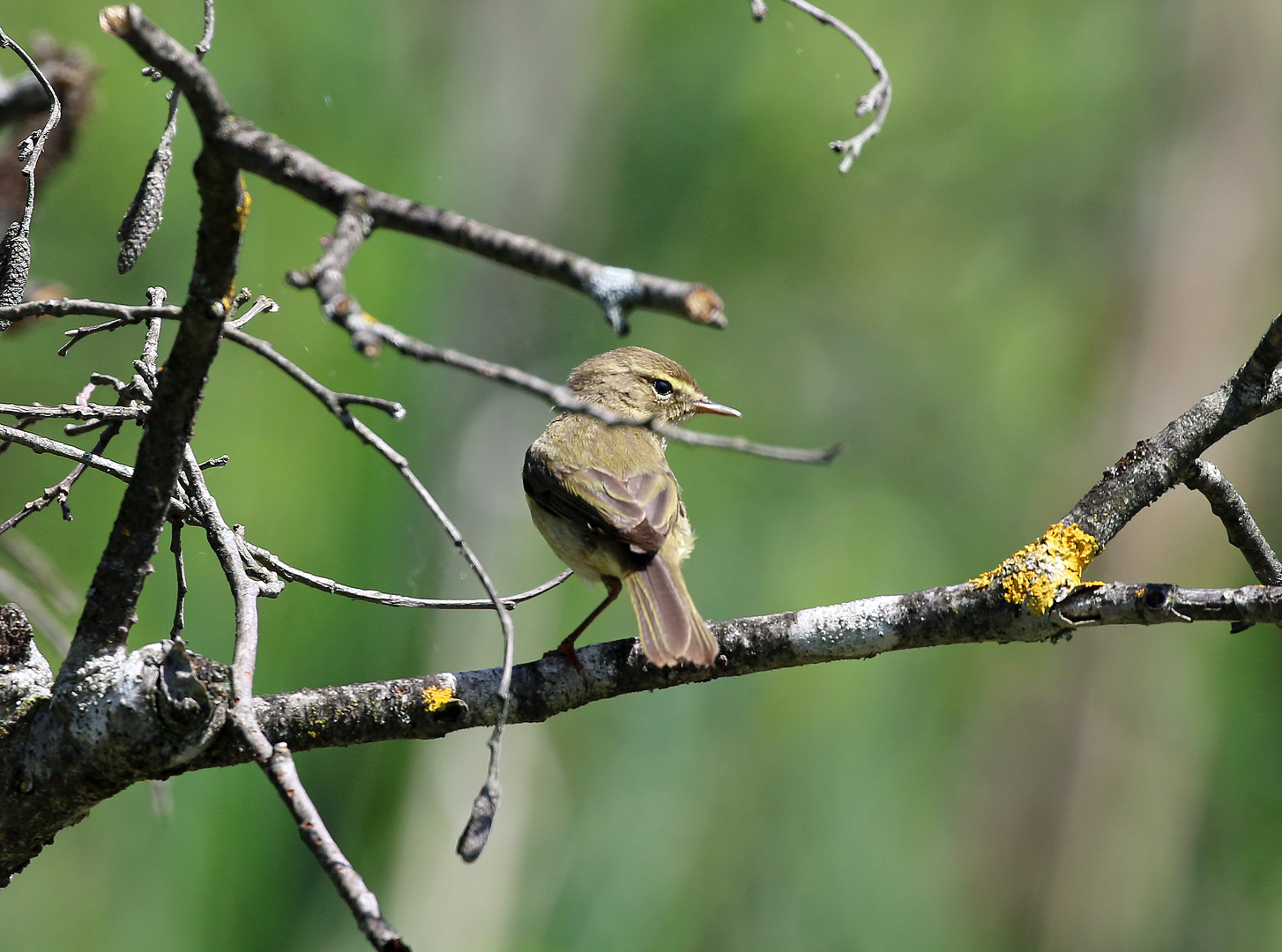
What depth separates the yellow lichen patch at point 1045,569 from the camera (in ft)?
7.33

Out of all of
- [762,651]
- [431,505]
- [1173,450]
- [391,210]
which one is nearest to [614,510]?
[762,651]

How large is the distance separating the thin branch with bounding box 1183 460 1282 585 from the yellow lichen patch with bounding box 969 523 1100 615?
29cm

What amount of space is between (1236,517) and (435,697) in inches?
70.3

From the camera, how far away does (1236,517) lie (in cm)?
243

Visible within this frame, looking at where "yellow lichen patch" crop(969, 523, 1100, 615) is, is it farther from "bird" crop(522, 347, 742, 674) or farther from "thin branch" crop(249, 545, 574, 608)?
"thin branch" crop(249, 545, 574, 608)

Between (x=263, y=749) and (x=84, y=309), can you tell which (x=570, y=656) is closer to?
(x=263, y=749)

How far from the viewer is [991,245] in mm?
11242

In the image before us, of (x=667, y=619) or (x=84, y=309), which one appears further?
(x=667, y=619)

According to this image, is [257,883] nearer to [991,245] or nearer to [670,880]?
[670,880]

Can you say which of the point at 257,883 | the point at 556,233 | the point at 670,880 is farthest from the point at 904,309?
the point at 257,883

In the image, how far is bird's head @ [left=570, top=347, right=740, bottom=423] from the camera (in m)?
4.50

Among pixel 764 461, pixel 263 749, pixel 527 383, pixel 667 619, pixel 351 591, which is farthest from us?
pixel 764 461

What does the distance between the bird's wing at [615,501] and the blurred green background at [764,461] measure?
7.15 feet

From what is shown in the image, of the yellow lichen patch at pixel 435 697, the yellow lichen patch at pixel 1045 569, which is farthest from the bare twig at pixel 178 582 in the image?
the yellow lichen patch at pixel 1045 569
